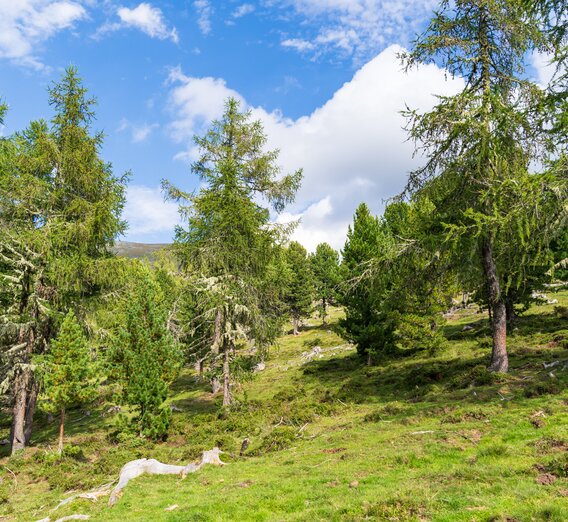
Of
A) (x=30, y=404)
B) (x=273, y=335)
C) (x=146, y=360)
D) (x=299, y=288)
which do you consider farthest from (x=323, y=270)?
(x=30, y=404)

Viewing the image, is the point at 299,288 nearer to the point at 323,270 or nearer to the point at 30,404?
the point at 323,270

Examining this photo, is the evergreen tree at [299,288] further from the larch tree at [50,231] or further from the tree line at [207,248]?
the larch tree at [50,231]

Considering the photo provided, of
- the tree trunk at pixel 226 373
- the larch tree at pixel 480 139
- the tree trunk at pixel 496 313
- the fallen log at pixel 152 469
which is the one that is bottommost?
the fallen log at pixel 152 469

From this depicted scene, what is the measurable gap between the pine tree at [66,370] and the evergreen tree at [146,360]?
1.81 meters

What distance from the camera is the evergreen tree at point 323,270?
6494 centimetres

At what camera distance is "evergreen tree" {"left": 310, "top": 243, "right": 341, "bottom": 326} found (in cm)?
6494

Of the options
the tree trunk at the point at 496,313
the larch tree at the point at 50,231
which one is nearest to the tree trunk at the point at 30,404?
the larch tree at the point at 50,231

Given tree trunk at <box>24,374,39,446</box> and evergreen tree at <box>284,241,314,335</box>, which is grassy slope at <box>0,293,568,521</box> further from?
evergreen tree at <box>284,241,314,335</box>

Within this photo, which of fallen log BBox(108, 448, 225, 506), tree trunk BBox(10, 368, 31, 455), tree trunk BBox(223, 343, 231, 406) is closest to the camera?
fallen log BBox(108, 448, 225, 506)

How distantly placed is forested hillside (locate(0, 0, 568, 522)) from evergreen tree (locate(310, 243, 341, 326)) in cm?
3460

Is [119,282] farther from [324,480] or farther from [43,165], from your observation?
[324,480]

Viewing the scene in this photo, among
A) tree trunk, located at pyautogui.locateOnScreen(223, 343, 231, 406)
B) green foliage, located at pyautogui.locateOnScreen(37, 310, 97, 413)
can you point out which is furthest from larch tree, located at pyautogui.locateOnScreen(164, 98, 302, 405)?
green foliage, located at pyautogui.locateOnScreen(37, 310, 97, 413)

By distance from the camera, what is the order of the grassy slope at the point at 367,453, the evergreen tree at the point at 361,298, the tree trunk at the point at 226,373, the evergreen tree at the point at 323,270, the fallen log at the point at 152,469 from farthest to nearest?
1. the evergreen tree at the point at 323,270
2. the evergreen tree at the point at 361,298
3. the tree trunk at the point at 226,373
4. the fallen log at the point at 152,469
5. the grassy slope at the point at 367,453

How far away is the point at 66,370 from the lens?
64.6 ft
